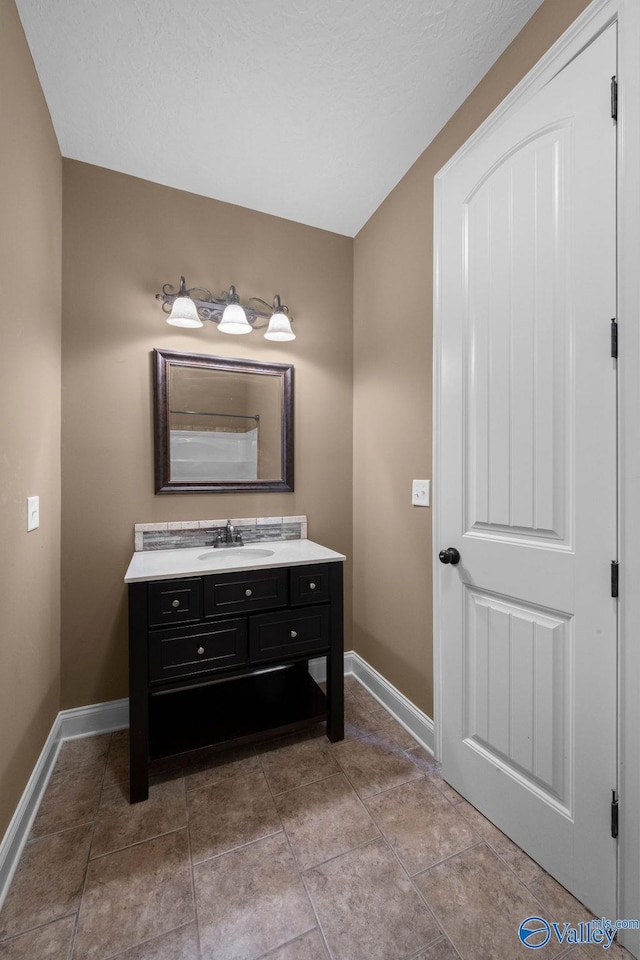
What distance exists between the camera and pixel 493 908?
1.07m

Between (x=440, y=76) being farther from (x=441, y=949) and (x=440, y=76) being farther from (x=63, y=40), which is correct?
(x=441, y=949)

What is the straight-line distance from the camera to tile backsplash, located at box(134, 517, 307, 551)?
1922 mm

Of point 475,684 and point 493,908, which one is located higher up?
point 475,684

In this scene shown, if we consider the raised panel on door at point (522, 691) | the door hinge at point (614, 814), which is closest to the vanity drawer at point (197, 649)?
the raised panel on door at point (522, 691)

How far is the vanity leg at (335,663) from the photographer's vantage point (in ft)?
5.73

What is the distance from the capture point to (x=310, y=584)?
1.70 meters

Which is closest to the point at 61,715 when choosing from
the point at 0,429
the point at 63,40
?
the point at 0,429

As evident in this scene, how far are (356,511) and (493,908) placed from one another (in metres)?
1.64

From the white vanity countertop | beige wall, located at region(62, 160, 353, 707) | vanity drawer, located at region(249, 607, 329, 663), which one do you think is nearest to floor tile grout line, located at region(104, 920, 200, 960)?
vanity drawer, located at region(249, 607, 329, 663)

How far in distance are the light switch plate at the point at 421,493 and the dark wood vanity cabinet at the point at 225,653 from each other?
0.46 metres

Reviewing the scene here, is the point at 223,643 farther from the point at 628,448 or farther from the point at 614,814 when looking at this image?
the point at 628,448

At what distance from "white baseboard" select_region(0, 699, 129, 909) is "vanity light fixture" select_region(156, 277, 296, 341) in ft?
6.12

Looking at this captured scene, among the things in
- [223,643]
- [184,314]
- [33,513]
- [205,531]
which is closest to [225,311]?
[184,314]

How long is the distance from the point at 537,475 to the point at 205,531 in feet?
5.02
